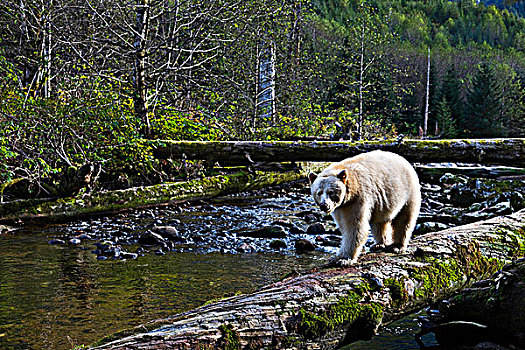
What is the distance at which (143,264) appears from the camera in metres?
6.96

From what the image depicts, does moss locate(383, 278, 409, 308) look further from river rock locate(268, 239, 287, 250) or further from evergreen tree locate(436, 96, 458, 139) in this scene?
evergreen tree locate(436, 96, 458, 139)

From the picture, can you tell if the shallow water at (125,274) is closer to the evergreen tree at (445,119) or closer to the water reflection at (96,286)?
the water reflection at (96,286)

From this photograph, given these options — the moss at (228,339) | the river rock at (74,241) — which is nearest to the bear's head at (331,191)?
the moss at (228,339)

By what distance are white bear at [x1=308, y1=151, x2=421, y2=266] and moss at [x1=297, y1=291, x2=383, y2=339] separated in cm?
51

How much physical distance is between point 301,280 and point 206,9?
1154 cm

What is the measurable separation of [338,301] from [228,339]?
1.04 m

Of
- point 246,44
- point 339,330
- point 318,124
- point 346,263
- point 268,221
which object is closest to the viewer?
point 339,330

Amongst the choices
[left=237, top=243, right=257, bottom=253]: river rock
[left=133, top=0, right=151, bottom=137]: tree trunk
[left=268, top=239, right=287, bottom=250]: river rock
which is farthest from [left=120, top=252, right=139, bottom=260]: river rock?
[left=133, top=0, right=151, bottom=137]: tree trunk

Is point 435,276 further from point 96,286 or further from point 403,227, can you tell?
point 96,286

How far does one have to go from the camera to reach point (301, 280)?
388 centimetres

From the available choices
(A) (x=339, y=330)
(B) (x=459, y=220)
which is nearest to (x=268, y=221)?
(B) (x=459, y=220)

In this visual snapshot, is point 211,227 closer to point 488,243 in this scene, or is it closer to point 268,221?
point 268,221

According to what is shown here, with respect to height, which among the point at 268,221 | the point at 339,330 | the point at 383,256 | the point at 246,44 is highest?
the point at 246,44

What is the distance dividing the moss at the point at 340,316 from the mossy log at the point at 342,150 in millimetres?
7912
